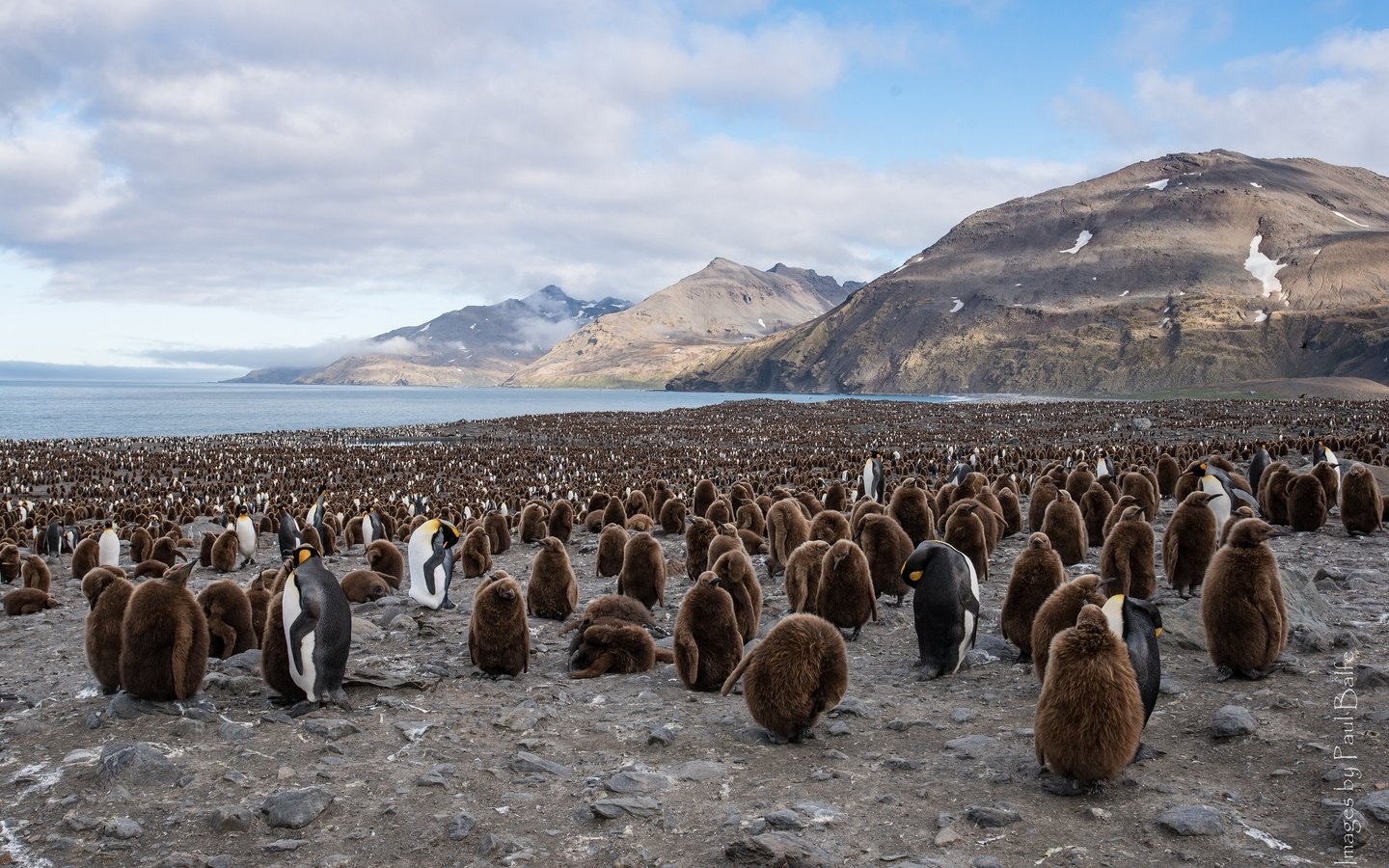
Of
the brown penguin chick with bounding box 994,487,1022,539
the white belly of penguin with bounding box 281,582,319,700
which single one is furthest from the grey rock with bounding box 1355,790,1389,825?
the brown penguin chick with bounding box 994,487,1022,539

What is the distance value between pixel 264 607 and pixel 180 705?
7.78 feet

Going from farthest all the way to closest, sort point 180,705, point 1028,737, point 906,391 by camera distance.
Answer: point 906,391, point 180,705, point 1028,737

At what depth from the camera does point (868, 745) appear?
5426 millimetres

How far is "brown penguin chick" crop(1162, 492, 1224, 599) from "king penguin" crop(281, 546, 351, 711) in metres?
7.11

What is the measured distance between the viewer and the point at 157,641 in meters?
5.81

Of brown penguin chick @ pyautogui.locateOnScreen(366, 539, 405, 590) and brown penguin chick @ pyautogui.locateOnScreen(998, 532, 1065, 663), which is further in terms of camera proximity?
brown penguin chick @ pyautogui.locateOnScreen(366, 539, 405, 590)

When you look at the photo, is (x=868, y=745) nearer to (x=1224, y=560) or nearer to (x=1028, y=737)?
(x=1028, y=737)

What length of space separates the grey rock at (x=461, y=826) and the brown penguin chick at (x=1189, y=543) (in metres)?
6.58

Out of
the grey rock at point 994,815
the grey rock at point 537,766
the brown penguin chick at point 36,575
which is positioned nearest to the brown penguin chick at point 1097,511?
the grey rock at point 994,815

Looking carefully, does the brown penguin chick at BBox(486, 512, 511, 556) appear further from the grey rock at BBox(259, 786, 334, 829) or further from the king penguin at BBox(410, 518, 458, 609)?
the grey rock at BBox(259, 786, 334, 829)

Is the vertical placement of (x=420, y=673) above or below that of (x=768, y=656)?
below

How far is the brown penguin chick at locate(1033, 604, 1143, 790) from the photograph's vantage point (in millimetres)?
4348

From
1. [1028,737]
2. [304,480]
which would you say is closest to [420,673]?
[1028,737]

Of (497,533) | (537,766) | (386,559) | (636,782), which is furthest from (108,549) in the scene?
(636,782)
